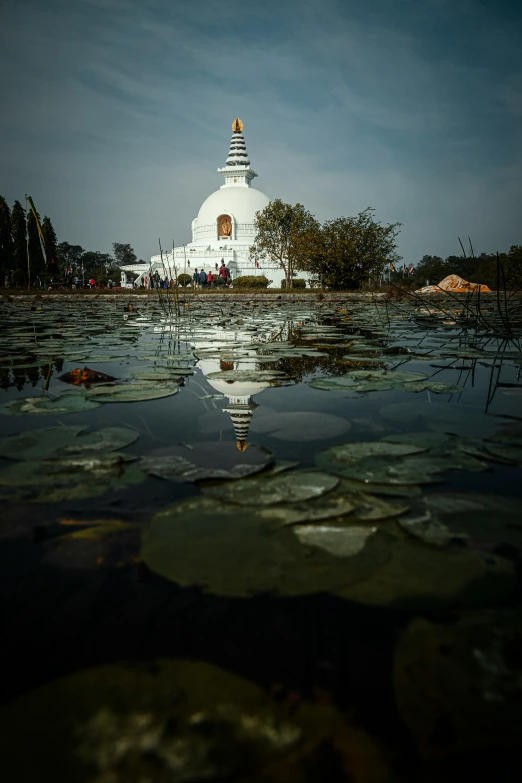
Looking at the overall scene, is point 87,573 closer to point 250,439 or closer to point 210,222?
point 250,439

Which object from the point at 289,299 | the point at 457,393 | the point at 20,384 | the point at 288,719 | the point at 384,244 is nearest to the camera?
Answer: the point at 288,719

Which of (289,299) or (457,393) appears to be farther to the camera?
(289,299)

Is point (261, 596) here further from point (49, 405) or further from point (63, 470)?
point (49, 405)

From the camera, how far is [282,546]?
849 millimetres

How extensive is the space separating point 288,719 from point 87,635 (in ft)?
1.06

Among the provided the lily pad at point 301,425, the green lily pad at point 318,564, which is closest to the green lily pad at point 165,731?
the green lily pad at point 318,564

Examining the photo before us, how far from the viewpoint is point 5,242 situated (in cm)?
2556

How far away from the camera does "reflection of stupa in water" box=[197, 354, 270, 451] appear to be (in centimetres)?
162

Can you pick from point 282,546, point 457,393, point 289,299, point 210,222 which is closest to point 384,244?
point 289,299

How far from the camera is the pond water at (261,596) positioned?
1.62ft

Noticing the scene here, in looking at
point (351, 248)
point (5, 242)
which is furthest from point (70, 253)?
point (351, 248)

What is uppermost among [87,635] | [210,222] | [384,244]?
[210,222]

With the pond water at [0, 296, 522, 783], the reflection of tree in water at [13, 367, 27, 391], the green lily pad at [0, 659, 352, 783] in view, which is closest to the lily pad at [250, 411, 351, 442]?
the pond water at [0, 296, 522, 783]

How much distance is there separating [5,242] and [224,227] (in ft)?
55.9
